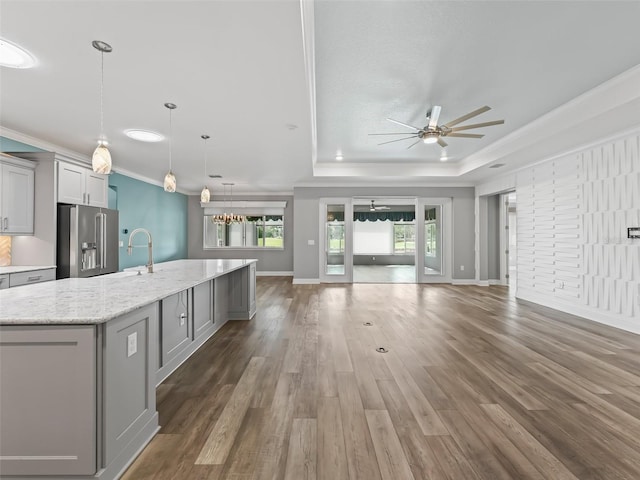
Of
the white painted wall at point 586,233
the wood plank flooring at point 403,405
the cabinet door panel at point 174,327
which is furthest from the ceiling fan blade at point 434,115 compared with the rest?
the cabinet door panel at point 174,327

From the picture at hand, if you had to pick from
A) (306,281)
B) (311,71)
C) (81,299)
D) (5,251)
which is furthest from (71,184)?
(306,281)

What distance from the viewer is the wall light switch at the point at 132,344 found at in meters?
1.64

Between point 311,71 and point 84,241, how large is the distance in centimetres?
409

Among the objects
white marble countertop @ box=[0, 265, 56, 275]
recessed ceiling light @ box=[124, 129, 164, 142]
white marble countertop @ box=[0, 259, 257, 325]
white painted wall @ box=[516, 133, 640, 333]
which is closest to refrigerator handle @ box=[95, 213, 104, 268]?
white marble countertop @ box=[0, 265, 56, 275]

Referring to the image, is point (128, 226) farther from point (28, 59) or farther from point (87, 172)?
point (28, 59)

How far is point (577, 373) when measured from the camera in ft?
9.04

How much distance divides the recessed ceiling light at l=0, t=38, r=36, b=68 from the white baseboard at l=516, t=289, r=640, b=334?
6.99 metres

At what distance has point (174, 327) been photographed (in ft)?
9.48

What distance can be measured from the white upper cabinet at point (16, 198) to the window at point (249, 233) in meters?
5.90

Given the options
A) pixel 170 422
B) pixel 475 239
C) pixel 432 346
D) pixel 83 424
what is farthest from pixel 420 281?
pixel 83 424

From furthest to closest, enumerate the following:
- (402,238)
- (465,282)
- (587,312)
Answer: (402,238), (465,282), (587,312)

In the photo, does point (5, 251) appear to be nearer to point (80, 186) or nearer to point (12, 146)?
point (80, 186)

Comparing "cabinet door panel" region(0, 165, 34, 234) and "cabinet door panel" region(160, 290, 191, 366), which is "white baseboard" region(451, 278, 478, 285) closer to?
"cabinet door panel" region(160, 290, 191, 366)

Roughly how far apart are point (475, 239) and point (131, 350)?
8.22 m
